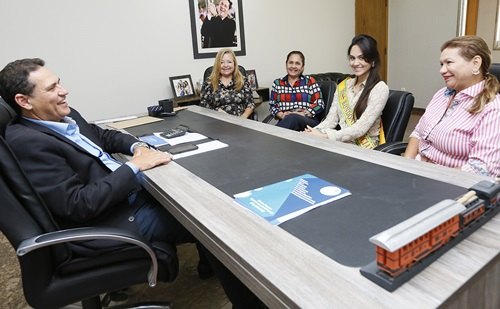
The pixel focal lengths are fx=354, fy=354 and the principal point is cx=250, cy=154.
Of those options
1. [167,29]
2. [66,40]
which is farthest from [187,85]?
[66,40]

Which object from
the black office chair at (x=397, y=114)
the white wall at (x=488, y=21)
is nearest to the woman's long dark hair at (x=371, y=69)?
the black office chair at (x=397, y=114)

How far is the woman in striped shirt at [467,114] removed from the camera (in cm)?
141

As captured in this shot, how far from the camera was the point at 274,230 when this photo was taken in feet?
2.88

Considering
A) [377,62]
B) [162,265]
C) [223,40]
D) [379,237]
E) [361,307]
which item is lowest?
[162,265]

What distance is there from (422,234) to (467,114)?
1107 millimetres

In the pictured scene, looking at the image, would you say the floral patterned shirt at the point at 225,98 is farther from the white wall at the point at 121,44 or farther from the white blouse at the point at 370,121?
the white blouse at the point at 370,121

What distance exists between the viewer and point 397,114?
6.80 feet

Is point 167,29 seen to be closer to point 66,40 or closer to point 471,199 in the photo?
point 66,40

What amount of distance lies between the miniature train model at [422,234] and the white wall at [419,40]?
4894mm

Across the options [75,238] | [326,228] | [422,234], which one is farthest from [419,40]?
[75,238]

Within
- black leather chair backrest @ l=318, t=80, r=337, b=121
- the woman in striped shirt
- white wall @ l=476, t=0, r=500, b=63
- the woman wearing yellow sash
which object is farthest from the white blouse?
white wall @ l=476, t=0, r=500, b=63

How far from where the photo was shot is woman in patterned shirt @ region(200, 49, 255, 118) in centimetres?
324

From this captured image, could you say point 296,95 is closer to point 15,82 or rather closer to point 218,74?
point 218,74

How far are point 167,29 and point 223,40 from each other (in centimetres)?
68
